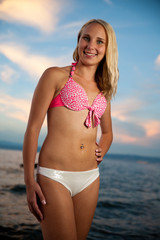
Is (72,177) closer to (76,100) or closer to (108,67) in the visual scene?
(76,100)

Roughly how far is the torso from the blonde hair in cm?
32

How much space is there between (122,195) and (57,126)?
8.85 metres

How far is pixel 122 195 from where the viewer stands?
32.9 ft

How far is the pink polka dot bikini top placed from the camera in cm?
197

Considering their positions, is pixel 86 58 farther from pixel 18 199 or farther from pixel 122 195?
pixel 122 195

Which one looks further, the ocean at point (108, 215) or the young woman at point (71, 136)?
the ocean at point (108, 215)

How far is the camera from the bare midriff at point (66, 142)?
73.7 inches

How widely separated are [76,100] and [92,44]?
0.51m

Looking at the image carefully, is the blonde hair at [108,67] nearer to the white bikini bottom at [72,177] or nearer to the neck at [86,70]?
the neck at [86,70]

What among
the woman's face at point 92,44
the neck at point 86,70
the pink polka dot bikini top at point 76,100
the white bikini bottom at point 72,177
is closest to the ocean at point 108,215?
the white bikini bottom at point 72,177

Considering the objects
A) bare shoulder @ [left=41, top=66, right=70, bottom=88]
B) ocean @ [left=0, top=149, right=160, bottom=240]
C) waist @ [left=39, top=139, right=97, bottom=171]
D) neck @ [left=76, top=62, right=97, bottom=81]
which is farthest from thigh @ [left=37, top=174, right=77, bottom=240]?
ocean @ [left=0, top=149, right=160, bottom=240]

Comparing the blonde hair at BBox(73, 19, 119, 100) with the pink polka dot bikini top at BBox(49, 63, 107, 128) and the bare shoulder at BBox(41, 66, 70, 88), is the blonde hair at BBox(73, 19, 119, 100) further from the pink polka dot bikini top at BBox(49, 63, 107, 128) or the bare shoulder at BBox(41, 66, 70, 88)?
the bare shoulder at BBox(41, 66, 70, 88)

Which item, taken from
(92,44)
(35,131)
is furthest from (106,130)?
(35,131)

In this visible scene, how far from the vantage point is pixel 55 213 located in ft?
5.85
